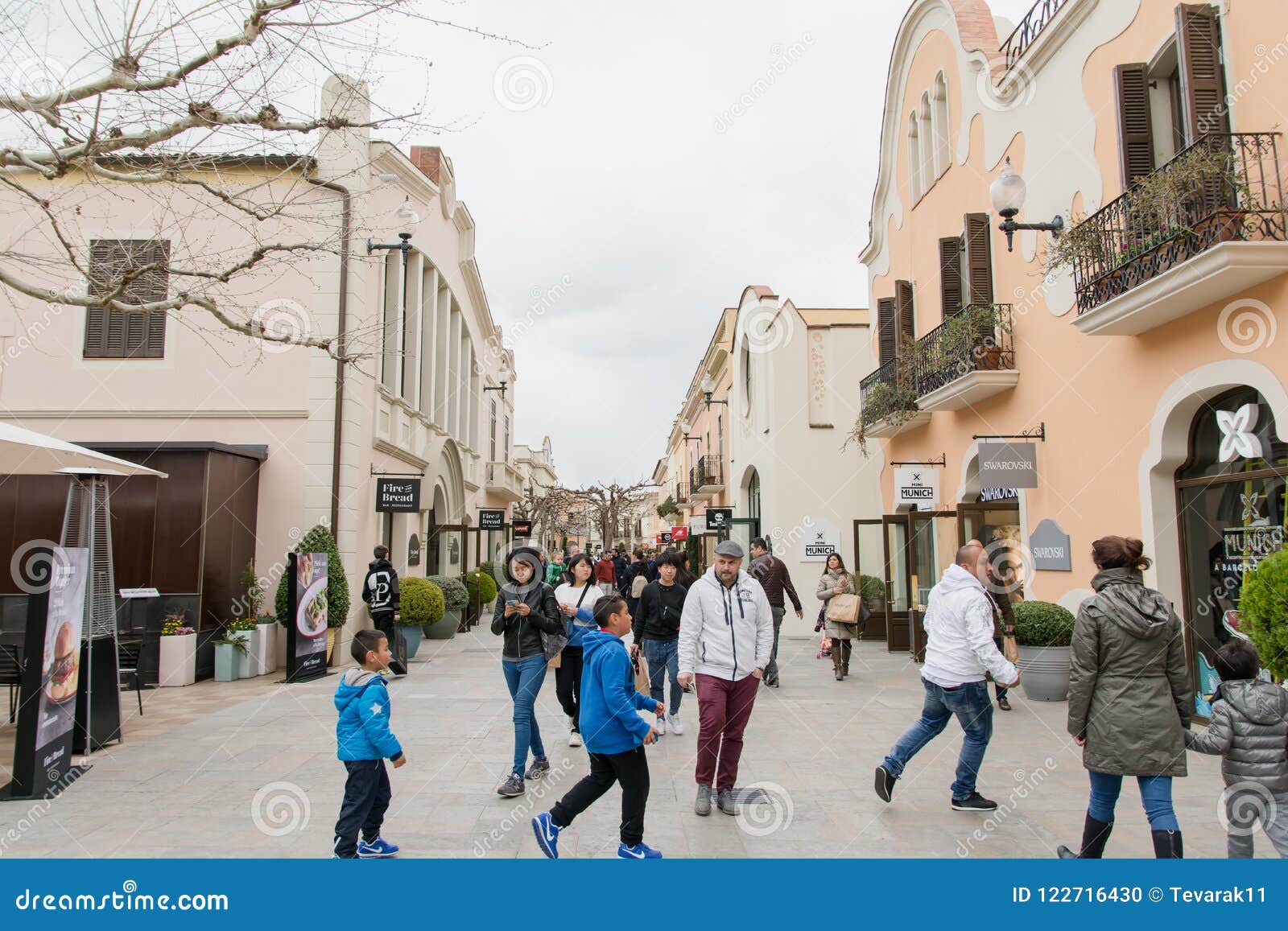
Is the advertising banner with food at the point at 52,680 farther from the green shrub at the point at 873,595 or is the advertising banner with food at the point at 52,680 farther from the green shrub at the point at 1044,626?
the green shrub at the point at 873,595

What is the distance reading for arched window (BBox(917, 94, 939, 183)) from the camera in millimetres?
14844

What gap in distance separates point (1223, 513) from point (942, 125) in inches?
346

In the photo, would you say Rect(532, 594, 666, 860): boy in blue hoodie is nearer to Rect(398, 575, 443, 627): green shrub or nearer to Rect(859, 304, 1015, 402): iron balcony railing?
Rect(859, 304, 1015, 402): iron balcony railing

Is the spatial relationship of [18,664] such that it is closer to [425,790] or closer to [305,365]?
[425,790]

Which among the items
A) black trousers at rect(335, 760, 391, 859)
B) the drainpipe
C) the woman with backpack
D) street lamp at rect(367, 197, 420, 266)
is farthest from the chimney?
black trousers at rect(335, 760, 391, 859)

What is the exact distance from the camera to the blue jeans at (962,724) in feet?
18.4

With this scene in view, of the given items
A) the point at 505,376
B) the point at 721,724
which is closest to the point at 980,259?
the point at 721,724

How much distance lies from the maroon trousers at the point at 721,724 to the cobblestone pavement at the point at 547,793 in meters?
0.30

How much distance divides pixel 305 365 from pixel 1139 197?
1189cm

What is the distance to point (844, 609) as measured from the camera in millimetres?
11734

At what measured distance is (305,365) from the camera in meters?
14.2

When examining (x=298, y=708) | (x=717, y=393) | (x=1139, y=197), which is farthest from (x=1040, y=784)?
(x=717, y=393)

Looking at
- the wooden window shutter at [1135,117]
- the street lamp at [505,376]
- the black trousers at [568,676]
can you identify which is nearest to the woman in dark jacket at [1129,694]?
the black trousers at [568,676]

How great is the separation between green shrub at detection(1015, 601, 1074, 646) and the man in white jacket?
5038 millimetres
